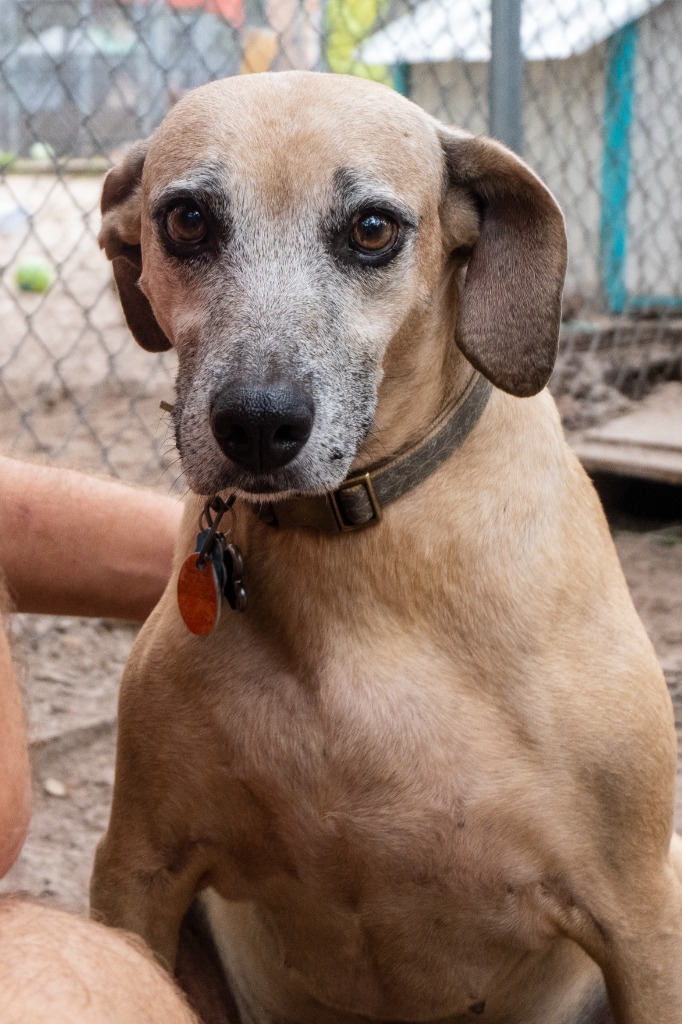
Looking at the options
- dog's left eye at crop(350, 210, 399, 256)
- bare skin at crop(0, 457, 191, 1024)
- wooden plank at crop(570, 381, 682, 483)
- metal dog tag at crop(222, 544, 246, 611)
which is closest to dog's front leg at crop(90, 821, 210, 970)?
bare skin at crop(0, 457, 191, 1024)

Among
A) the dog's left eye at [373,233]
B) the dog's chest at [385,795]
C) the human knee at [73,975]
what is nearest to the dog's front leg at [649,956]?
the dog's chest at [385,795]

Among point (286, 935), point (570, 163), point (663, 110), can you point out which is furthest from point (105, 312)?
point (286, 935)

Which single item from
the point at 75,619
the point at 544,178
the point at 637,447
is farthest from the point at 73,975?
the point at 544,178

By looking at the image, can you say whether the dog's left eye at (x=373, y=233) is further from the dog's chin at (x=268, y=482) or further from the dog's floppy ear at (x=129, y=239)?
the dog's floppy ear at (x=129, y=239)

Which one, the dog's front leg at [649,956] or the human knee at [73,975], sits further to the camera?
the dog's front leg at [649,956]

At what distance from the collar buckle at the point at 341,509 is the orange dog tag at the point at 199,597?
0.19 meters

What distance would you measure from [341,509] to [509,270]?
1.36ft

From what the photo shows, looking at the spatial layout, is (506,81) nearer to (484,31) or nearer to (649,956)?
(484,31)

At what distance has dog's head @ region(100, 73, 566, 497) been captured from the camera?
1.70 metres

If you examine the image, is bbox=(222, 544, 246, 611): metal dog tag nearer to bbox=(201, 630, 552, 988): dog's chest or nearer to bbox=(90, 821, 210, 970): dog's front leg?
bbox=(201, 630, 552, 988): dog's chest

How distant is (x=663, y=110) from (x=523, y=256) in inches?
202

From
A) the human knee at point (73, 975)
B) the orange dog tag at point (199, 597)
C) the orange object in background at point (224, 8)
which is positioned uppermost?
the orange dog tag at point (199, 597)

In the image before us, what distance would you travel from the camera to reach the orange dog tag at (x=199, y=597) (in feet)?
6.15

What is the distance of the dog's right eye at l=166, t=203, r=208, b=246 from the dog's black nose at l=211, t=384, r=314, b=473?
30cm
